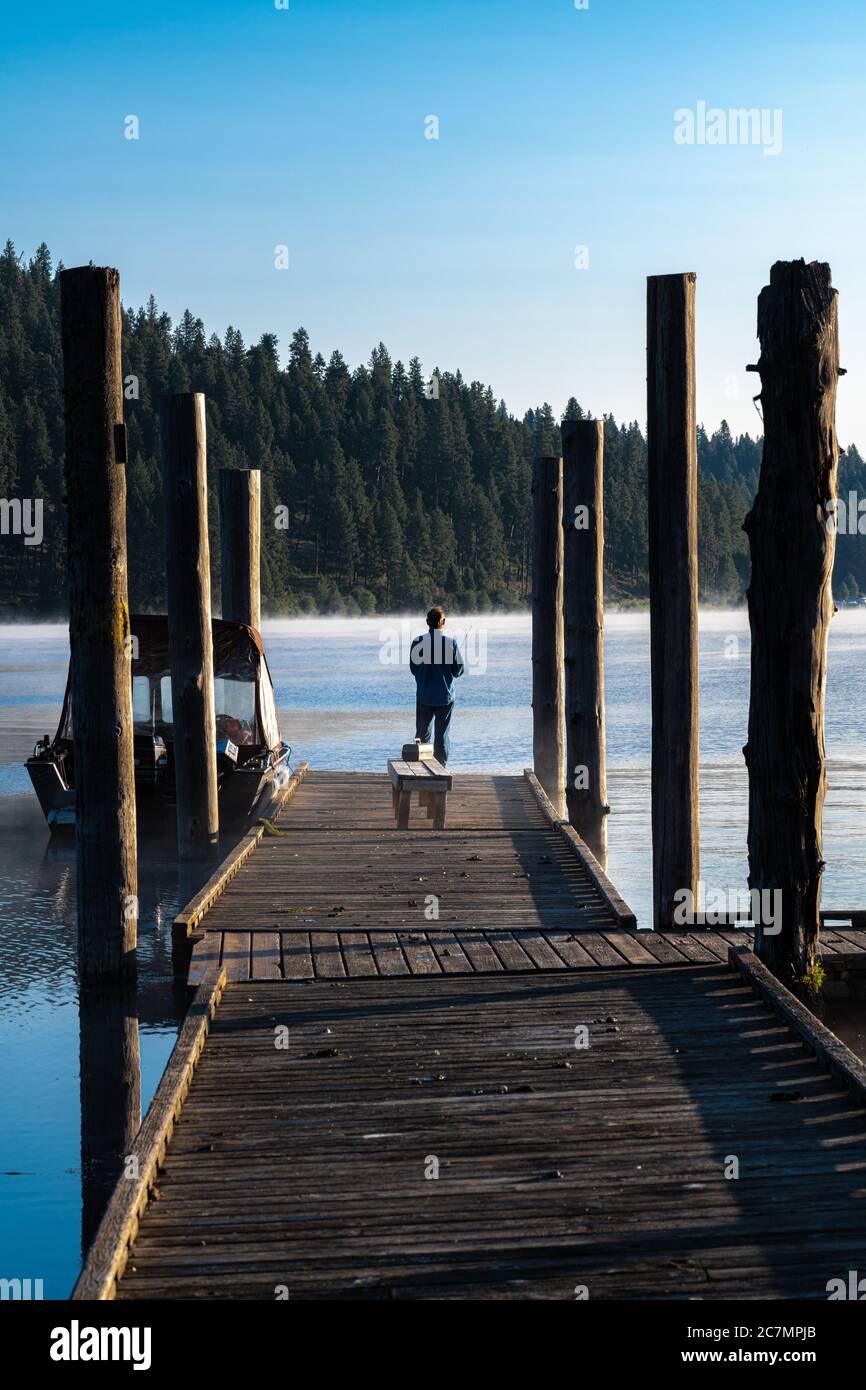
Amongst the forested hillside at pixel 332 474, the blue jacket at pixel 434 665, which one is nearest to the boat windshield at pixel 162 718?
the blue jacket at pixel 434 665

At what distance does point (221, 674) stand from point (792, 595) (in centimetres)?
978

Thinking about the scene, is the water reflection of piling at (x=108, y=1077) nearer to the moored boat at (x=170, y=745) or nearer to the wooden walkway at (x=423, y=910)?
the wooden walkway at (x=423, y=910)

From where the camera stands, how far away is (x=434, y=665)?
15359 millimetres

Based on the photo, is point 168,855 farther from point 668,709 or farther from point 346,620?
point 346,620

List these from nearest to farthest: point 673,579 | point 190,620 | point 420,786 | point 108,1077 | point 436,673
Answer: point 108,1077, point 673,579, point 420,786, point 190,620, point 436,673

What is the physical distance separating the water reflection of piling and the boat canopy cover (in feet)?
27.3

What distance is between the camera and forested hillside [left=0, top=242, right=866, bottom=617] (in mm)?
102750

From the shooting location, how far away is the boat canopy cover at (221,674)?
16781 mm

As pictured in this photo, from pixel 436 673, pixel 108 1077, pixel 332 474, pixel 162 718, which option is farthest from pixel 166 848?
pixel 332 474

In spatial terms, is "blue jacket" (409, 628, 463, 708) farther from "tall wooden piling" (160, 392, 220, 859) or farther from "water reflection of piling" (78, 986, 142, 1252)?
"water reflection of piling" (78, 986, 142, 1252)

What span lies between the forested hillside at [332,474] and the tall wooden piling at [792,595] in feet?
295

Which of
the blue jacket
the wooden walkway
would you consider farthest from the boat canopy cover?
the wooden walkway

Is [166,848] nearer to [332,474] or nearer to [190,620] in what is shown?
[190,620]
